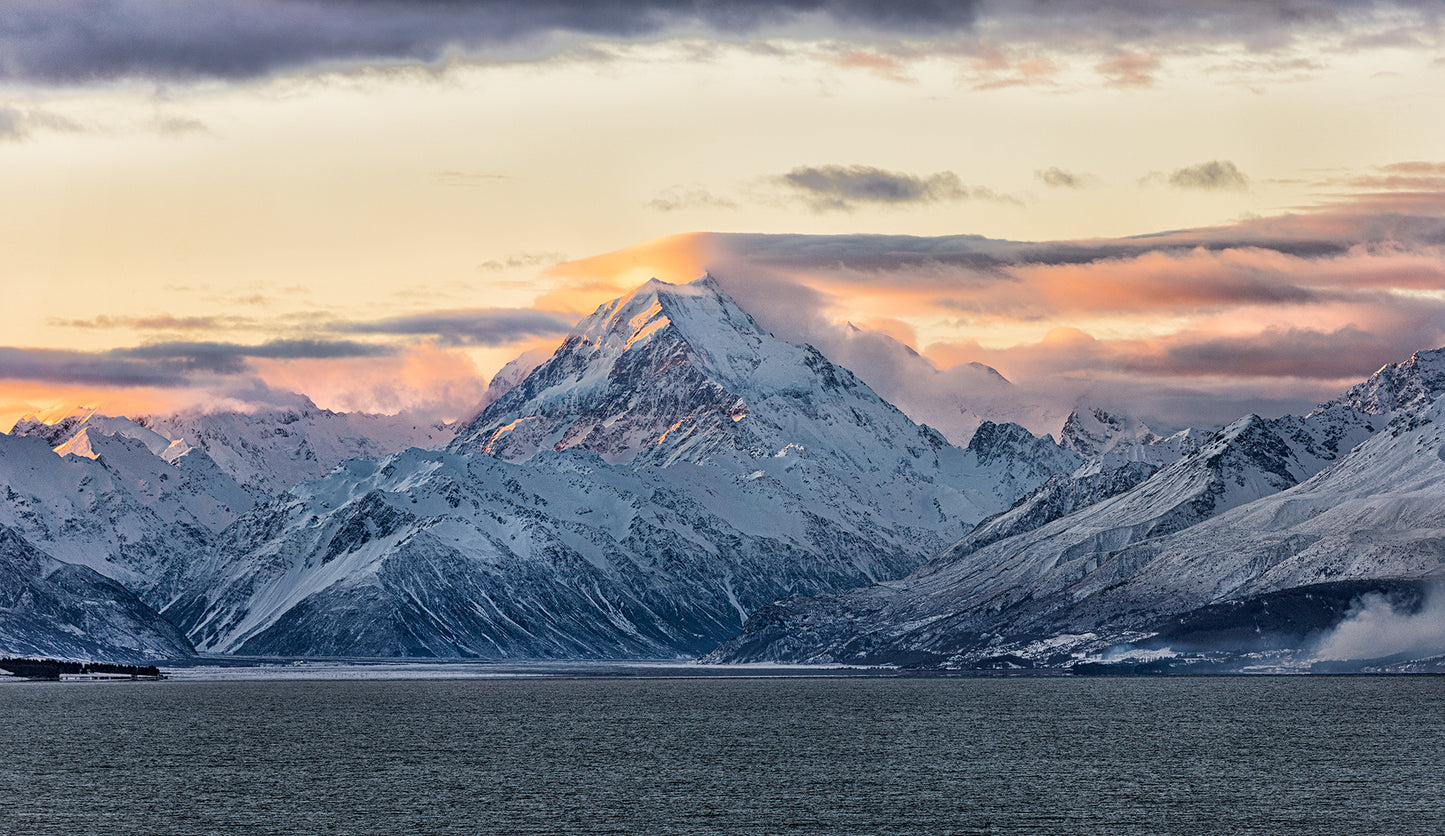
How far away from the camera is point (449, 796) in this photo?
191 m

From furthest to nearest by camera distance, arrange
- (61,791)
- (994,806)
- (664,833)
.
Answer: (61,791) → (994,806) → (664,833)

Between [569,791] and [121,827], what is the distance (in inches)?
1842

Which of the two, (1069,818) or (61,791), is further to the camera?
(61,791)

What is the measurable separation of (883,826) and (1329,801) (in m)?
45.9

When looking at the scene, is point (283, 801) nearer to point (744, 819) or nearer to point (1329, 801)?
point (744, 819)

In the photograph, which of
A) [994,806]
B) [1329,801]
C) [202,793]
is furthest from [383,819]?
[1329,801]

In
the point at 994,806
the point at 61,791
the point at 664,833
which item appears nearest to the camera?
the point at 664,833

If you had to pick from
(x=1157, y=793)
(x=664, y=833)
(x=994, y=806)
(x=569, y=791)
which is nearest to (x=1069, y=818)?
(x=994, y=806)

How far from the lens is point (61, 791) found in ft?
634

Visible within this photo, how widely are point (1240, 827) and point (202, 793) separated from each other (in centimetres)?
9979

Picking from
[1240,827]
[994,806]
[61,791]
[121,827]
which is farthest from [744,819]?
[61,791]

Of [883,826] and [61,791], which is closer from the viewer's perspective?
[883,826]

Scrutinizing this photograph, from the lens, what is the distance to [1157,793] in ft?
628

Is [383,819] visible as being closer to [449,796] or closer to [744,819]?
[449,796]
